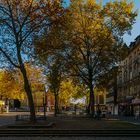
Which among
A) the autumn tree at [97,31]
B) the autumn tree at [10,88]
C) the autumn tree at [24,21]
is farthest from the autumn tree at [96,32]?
the autumn tree at [10,88]

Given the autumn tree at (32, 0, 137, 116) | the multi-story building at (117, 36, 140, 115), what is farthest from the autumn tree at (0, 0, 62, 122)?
the multi-story building at (117, 36, 140, 115)

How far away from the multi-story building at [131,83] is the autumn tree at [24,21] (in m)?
46.8

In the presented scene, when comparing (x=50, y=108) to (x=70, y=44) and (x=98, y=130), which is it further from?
(x=98, y=130)

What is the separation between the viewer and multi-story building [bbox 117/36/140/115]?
9631 cm

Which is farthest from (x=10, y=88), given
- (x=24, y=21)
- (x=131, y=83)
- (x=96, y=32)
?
(x=24, y=21)

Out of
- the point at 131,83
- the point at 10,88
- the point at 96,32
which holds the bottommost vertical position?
the point at 10,88

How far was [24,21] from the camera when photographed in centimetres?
4281

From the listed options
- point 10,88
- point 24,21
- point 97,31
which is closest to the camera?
point 24,21

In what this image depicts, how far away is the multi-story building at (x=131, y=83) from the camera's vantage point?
96312 mm

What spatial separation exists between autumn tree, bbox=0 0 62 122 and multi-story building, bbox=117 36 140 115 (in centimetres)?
4679

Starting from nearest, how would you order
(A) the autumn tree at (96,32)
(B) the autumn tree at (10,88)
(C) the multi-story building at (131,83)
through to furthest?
(A) the autumn tree at (96,32) < (C) the multi-story building at (131,83) < (B) the autumn tree at (10,88)

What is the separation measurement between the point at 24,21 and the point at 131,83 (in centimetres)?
6488

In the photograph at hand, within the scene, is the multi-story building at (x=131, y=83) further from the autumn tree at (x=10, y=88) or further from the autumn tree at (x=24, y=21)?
the autumn tree at (x=24, y=21)

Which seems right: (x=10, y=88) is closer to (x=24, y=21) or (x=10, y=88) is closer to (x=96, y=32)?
(x=96, y=32)
